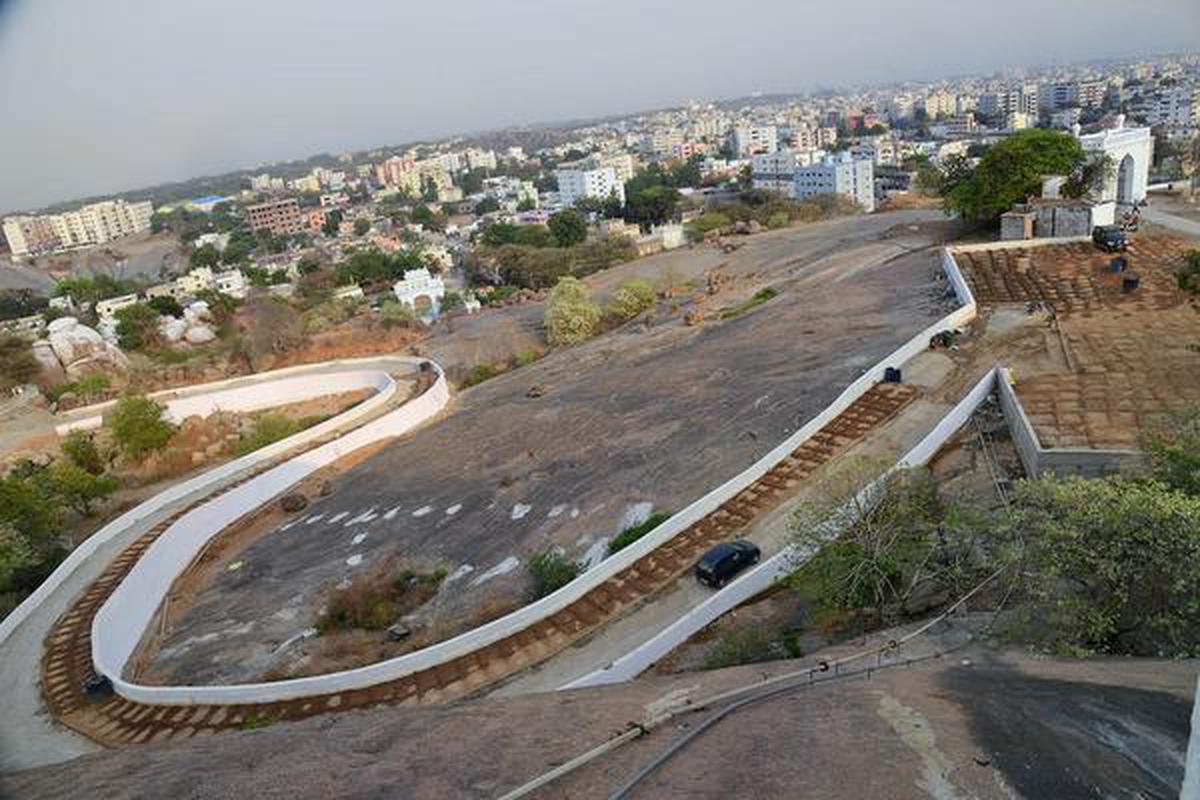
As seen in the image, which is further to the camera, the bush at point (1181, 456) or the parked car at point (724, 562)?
the parked car at point (724, 562)

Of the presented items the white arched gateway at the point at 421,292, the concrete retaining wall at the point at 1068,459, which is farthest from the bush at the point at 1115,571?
the white arched gateway at the point at 421,292

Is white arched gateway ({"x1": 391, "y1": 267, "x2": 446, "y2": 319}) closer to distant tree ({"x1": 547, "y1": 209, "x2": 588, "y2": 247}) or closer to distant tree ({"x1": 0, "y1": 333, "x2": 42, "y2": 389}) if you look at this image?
distant tree ({"x1": 547, "y1": 209, "x2": 588, "y2": 247})

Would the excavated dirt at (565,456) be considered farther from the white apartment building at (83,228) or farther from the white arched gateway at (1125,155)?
the white apartment building at (83,228)

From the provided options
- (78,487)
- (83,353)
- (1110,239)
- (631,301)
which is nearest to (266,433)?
(78,487)

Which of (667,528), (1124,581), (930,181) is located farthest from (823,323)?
(930,181)

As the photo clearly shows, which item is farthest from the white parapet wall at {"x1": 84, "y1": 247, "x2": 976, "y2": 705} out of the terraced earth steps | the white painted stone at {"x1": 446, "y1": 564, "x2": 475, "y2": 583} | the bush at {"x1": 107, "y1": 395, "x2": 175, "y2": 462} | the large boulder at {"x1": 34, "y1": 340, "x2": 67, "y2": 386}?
the large boulder at {"x1": 34, "y1": 340, "x2": 67, "y2": 386}

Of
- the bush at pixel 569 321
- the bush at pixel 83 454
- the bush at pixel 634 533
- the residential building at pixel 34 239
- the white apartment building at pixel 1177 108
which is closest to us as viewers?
the bush at pixel 634 533

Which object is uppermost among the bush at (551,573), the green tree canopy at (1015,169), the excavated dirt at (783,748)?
the green tree canopy at (1015,169)
